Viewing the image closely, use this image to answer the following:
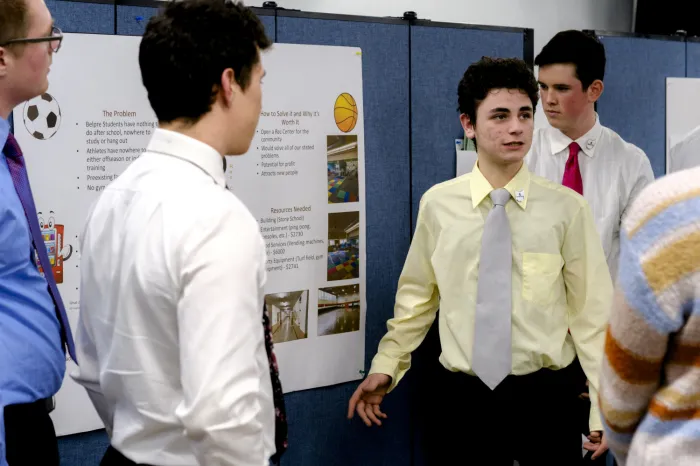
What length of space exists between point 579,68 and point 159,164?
176 centimetres

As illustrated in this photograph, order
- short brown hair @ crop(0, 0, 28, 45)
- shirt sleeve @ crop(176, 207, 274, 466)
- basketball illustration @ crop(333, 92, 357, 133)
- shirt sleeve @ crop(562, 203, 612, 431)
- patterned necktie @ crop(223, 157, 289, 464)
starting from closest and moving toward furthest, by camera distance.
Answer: shirt sleeve @ crop(176, 207, 274, 466) < patterned necktie @ crop(223, 157, 289, 464) < short brown hair @ crop(0, 0, 28, 45) < shirt sleeve @ crop(562, 203, 612, 431) < basketball illustration @ crop(333, 92, 357, 133)

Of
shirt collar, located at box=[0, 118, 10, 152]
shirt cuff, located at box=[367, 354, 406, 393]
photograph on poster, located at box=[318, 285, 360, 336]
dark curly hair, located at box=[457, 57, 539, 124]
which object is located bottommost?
shirt cuff, located at box=[367, 354, 406, 393]

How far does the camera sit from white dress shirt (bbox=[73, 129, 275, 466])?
1.07 metres

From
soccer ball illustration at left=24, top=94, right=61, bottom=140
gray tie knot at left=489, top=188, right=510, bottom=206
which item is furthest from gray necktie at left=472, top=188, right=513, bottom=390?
soccer ball illustration at left=24, top=94, right=61, bottom=140

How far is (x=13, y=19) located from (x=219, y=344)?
858mm

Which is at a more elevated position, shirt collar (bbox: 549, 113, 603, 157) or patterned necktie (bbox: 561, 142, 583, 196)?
shirt collar (bbox: 549, 113, 603, 157)

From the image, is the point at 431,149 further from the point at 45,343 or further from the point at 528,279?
the point at 45,343

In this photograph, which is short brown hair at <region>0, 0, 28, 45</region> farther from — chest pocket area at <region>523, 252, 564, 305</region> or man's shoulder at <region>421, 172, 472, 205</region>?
chest pocket area at <region>523, 252, 564, 305</region>

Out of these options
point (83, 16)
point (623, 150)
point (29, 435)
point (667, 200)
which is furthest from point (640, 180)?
point (29, 435)

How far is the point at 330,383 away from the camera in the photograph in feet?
7.59

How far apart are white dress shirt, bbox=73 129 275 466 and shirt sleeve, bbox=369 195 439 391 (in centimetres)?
96

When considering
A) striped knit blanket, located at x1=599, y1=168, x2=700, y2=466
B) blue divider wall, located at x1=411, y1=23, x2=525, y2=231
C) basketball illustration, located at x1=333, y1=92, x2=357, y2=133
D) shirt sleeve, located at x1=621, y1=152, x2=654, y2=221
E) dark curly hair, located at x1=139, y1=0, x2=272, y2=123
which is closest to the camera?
striped knit blanket, located at x1=599, y1=168, x2=700, y2=466

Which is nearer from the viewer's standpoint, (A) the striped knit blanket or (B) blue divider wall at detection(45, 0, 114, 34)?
(A) the striped knit blanket

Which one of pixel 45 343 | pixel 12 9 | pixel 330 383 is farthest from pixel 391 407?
pixel 12 9
